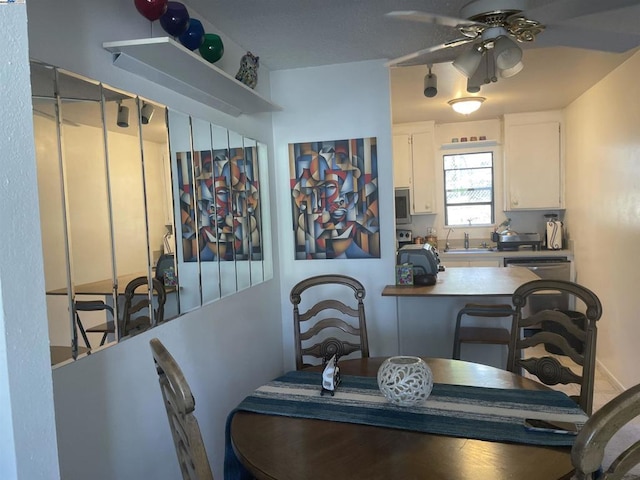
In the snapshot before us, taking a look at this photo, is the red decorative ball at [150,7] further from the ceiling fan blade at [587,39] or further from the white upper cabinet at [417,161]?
the white upper cabinet at [417,161]

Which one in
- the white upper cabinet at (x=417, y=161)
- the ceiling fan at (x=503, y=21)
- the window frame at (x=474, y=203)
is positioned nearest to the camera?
the ceiling fan at (x=503, y=21)

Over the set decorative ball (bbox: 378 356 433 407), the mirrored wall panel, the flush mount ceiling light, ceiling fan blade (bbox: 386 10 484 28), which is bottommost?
decorative ball (bbox: 378 356 433 407)

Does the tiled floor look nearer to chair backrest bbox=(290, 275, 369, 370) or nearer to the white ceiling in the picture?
chair backrest bbox=(290, 275, 369, 370)

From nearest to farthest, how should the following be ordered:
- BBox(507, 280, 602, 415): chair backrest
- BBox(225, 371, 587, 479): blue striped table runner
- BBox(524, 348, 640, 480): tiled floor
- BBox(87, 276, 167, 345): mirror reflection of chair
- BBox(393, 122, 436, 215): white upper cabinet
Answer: BBox(225, 371, 587, 479): blue striped table runner < BBox(87, 276, 167, 345): mirror reflection of chair < BBox(507, 280, 602, 415): chair backrest < BBox(524, 348, 640, 480): tiled floor < BBox(393, 122, 436, 215): white upper cabinet

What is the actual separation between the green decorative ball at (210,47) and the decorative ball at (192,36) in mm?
119

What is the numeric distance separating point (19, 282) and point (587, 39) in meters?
2.96

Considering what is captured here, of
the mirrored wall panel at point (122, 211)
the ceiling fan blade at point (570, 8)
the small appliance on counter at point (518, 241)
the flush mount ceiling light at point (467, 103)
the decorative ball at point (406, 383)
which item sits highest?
the flush mount ceiling light at point (467, 103)

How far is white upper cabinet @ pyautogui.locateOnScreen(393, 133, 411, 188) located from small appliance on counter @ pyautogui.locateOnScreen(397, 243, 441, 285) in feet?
7.83

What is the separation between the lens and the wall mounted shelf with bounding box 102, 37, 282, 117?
1.62 meters

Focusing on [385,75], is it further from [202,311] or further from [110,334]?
[110,334]

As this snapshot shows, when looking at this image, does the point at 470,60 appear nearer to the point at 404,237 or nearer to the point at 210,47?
the point at 210,47

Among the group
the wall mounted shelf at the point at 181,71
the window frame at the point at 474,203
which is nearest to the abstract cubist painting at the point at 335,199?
the wall mounted shelf at the point at 181,71

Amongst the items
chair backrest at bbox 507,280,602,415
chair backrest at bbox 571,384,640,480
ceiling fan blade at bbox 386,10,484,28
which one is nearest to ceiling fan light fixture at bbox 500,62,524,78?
ceiling fan blade at bbox 386,10,484,28

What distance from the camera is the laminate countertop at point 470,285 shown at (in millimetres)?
2840
